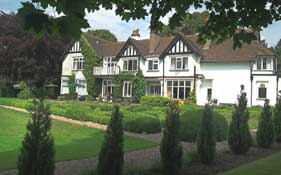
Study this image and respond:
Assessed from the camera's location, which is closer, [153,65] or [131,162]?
[131,162]

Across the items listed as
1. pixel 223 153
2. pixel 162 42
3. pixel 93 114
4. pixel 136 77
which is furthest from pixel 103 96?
pixel 223 153

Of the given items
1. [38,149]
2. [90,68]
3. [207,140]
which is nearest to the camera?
[38,149]

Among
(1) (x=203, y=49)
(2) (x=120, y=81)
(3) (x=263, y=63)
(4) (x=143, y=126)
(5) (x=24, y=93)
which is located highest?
(1) (x=203, y=49)

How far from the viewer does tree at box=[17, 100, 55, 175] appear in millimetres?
7445

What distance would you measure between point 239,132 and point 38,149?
7.80 m

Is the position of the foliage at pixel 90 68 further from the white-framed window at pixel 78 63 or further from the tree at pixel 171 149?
the tree at pixel 171 149

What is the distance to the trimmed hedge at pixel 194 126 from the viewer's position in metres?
16.7

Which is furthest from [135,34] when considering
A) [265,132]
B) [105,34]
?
[265,132]

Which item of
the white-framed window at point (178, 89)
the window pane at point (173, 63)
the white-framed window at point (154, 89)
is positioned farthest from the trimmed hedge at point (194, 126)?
the white-framed window at point (154, 89)

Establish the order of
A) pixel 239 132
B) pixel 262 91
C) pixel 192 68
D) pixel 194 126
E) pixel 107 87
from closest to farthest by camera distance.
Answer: pixel 239 132 < pixel 194 126 < pixel 262 91 < pixel 192 68 < pixel 107 87

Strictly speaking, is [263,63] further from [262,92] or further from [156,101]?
[156,101]

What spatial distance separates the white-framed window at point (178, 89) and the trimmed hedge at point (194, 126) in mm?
24329

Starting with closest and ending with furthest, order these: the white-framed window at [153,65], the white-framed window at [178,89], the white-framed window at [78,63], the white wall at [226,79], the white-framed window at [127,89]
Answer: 1. the white wall at [226,79]
2. the white-framed window at [178,89]
3. the white-framed window at [153,65]
4. the white-framed window at [127,89]
5. the white-framed window at [78,63]

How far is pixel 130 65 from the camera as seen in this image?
153 ft
